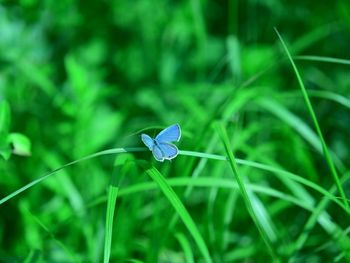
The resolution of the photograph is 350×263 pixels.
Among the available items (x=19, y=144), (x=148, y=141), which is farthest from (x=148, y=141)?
(x=19, y=144)

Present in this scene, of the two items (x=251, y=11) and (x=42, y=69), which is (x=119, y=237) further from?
(x=251, y=11)

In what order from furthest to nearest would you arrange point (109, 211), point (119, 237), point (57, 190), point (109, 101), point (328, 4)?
point (328, 4) → point (109, 101) → point (57, 190) → point (119, 237) → point (109, 211)

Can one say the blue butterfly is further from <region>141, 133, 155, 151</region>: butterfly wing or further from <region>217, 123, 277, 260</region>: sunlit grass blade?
<region>217, 123, 277, 260</region>: sunlit grass blade

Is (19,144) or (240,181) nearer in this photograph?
(240,181)

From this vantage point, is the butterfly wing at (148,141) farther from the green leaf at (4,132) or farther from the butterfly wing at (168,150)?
the green leaf at (4,132)

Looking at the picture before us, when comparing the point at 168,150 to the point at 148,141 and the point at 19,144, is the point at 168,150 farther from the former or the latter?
the point at 19,144

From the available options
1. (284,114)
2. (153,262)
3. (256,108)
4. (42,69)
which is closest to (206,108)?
(256,108)
